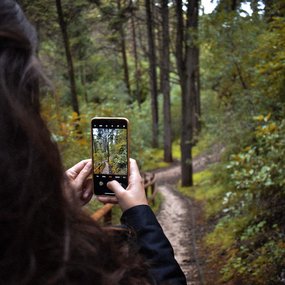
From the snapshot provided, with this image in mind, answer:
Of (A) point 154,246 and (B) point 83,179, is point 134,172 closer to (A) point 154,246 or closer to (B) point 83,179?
(B) point 83,179

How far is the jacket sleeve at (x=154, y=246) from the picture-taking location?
5.14 feet

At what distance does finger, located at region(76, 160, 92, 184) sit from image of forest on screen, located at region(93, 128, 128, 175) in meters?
0.03

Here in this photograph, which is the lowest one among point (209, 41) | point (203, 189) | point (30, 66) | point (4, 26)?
point (203, 189)

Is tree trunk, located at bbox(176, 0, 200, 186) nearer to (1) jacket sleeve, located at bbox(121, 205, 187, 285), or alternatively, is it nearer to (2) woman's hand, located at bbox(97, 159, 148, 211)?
(2) woman's hand, located at bbox(97, 159, 148, 211)

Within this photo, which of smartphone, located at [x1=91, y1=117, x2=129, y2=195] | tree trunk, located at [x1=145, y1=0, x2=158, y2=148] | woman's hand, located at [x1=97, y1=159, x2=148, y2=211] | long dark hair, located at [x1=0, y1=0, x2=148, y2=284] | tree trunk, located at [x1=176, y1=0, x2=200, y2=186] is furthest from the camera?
tree trunk, located at [x1=145, y1=0, x2=158, y2=148]

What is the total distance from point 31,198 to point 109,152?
0.96m

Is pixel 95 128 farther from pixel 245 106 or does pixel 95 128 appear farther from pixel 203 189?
pixel 203 189

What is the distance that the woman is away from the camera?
1.13 m

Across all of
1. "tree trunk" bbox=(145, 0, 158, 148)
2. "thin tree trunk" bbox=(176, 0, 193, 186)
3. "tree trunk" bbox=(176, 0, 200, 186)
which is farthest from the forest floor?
"tree trunk" bbox=(145, 0, 158, 148)

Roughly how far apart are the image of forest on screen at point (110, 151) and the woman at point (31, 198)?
0.73m

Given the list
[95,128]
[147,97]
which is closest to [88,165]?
[95,128]

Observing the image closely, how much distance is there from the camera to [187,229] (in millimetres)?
11609

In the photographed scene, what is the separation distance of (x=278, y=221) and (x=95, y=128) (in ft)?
19.6

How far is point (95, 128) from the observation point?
84.4 inches
